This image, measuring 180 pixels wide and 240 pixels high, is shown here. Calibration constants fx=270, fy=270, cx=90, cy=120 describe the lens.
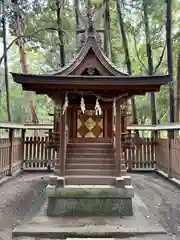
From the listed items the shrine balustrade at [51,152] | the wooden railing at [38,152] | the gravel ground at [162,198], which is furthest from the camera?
the wooden railing at [38,152]

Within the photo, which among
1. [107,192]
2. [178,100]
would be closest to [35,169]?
[107,192]

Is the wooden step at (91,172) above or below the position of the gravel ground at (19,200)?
above

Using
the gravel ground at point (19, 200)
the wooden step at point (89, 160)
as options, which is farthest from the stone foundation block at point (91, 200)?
the wooden step at point (89, 160)

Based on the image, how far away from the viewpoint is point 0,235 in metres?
4.34

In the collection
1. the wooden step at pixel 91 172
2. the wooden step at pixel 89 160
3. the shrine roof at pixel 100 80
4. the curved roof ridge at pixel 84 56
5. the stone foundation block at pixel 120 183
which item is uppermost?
→ the curved roof ridge at pixel 84 56

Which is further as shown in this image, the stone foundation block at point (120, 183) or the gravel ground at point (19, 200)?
the stone foundation block at point (120, 183)

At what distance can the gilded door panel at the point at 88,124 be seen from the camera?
6.29 m

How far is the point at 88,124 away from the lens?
6.30 m

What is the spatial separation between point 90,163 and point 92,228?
5.68 feet

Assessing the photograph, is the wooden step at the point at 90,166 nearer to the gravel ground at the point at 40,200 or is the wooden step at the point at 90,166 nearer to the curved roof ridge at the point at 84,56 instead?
the gravel ground at the point at 40,200

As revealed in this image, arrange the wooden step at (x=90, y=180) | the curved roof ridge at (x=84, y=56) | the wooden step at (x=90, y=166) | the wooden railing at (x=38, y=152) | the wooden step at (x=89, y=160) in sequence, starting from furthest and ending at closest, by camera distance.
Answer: the wooden railing at (x=38, y=152) → the wooden step at (x=89, y=160) → the wooden step at (x=90, y=166) → the curved roof ridge at (x=84, y=56) → the wooden step at (x=90, y=180)

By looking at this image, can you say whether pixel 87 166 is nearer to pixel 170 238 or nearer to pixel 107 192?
pixel 107 192

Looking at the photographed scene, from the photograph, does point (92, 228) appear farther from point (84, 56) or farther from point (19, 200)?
point (84, 56)

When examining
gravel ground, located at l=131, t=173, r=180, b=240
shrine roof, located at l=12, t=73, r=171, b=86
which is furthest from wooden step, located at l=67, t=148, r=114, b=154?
shrine roof, located at l=12, t=73, r=171, b=86
